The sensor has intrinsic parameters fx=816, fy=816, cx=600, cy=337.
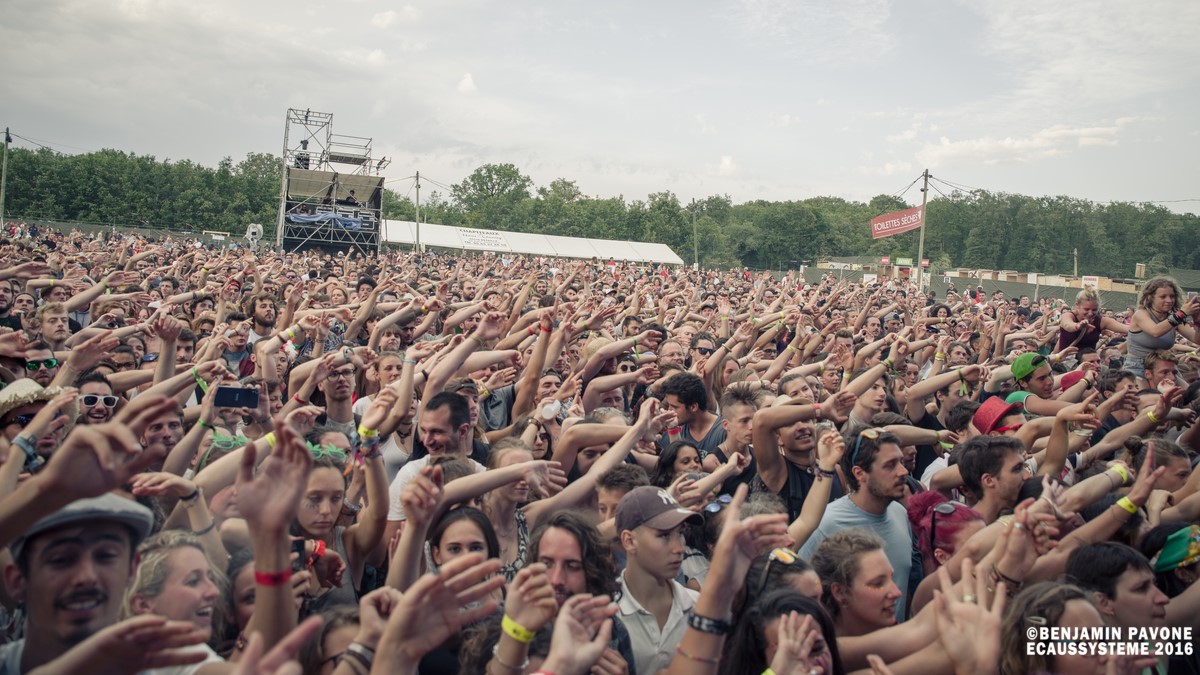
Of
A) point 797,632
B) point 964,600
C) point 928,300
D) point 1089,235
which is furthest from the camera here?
point 1089,235

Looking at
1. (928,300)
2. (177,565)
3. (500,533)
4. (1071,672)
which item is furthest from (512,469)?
(928,300)

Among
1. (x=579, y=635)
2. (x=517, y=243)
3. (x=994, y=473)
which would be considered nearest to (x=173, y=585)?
(x=579, y=635)

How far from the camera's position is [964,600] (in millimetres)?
2977

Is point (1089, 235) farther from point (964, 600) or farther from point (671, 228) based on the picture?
point (964, 600)

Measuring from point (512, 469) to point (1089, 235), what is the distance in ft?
301

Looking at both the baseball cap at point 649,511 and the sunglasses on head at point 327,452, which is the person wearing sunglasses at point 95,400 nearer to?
the sunglasses on head at point 327,452

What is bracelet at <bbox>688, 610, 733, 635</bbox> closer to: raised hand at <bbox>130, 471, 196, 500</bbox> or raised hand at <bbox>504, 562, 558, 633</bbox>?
raised hand at <bbox>504, 562, 558, 633</bbox>

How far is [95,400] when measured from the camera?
4891 mm

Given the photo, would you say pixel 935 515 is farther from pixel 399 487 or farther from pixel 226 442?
pixel 226 442

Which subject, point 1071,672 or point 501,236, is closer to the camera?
point 1071,672

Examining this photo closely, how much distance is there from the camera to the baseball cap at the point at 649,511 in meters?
3.55

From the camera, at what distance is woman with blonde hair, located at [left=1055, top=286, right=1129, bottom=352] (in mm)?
9500

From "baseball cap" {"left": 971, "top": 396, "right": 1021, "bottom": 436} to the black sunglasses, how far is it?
5.97 ft

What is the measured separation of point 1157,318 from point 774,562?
275 inches
